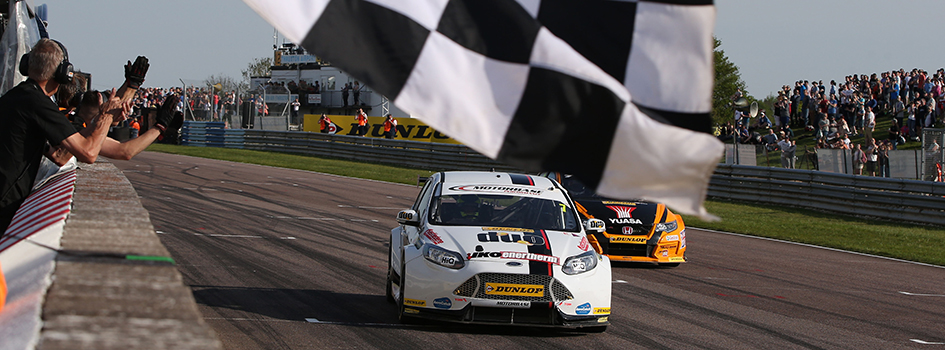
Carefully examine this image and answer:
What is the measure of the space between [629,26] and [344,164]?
105 ft

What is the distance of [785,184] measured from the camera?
75.7 feet

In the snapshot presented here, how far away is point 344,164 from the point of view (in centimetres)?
3378

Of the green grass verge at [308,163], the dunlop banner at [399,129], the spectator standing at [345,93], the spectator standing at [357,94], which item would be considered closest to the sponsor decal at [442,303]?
the green grass verge at [308,163]

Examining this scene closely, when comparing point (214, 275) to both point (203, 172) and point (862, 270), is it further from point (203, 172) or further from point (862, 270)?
point (203, 172)

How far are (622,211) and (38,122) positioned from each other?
29.3 ft

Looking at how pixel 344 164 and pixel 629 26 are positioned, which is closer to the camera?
pixel 629 26

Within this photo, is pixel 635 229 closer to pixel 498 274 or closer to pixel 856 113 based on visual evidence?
pixel 498 274

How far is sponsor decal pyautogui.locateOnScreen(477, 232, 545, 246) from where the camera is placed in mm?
7691

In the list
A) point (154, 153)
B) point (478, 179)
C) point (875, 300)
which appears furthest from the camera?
point (154, 153)

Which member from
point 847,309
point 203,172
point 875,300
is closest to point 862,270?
point 875,300

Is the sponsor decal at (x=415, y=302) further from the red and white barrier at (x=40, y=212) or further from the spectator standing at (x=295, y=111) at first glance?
the spectator standing at (x=295, y=111)

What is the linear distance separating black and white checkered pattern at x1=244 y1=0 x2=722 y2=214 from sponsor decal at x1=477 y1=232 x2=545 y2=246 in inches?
221

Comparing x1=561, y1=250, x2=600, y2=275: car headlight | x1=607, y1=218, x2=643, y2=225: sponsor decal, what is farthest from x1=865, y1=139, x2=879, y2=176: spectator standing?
x1=561, y1=250, x2=600, y2=275: car headlight

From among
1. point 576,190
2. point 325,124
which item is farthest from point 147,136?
point 325,124
